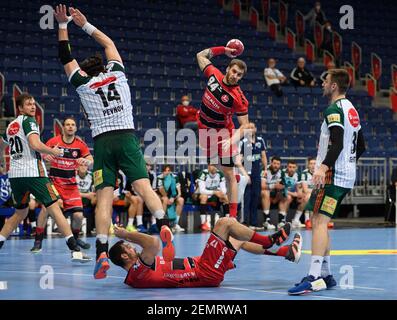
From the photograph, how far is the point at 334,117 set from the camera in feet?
21.6

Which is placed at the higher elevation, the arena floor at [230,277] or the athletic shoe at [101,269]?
the athletic shoe at [101,269]

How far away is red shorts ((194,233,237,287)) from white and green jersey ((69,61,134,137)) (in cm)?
149

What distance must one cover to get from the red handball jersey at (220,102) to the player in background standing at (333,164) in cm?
253

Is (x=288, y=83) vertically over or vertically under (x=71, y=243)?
over

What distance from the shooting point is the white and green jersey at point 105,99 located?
7.48m

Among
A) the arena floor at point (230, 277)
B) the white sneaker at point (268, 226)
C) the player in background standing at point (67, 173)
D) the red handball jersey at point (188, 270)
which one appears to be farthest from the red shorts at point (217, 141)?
the white sneaker at point (268, 226)

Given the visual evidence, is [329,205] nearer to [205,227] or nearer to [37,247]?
[37,247]

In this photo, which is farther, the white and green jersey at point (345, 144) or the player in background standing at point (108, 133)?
the player in background standing at point (108, 133)

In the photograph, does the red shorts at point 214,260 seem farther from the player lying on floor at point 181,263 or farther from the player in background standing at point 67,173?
the player in background standing at point 67,173

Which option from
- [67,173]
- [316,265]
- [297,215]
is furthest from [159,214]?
[297,215]
